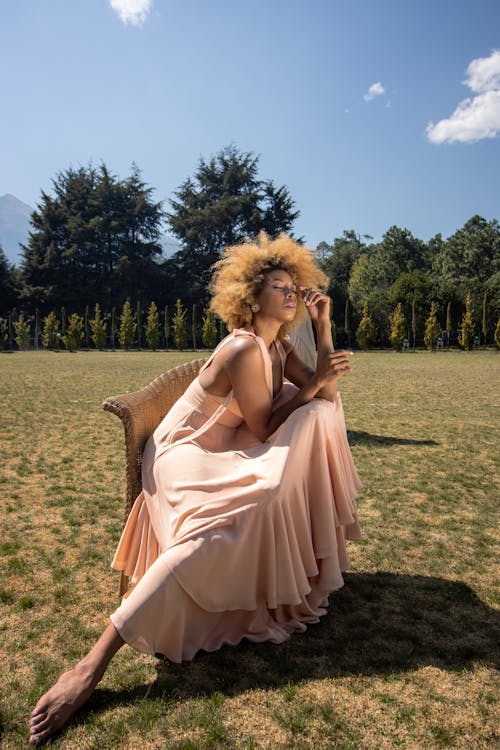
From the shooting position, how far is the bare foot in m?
1.85

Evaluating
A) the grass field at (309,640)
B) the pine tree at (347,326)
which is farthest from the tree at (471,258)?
the grass field at (309,640)

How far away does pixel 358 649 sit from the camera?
2381 millimetres

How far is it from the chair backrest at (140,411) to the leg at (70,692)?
2.91 feet

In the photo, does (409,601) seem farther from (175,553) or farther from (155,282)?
(155,282)

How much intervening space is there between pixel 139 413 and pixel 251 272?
93cm

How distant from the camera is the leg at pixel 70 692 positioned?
1858mm

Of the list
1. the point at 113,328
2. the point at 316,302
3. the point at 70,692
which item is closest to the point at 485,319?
the point at 113,328

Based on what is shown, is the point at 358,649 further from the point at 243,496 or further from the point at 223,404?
the point at 223,404

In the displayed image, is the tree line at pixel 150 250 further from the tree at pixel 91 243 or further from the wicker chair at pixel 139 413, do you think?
A: the wicker chair at pixel 139 413

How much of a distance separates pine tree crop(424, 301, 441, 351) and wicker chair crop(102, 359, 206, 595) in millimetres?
32356

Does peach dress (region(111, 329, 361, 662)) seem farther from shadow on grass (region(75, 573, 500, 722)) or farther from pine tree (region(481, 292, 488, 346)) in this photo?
pine tree (region(481, 292, 488, 346))

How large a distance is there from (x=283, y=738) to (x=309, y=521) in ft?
2.73

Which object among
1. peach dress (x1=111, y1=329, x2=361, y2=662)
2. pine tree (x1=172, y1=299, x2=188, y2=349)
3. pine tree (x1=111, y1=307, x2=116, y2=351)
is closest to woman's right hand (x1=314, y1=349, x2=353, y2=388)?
peach dress (x1=111, y1=329, x2=361, y2=662)

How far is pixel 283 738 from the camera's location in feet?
6.03
